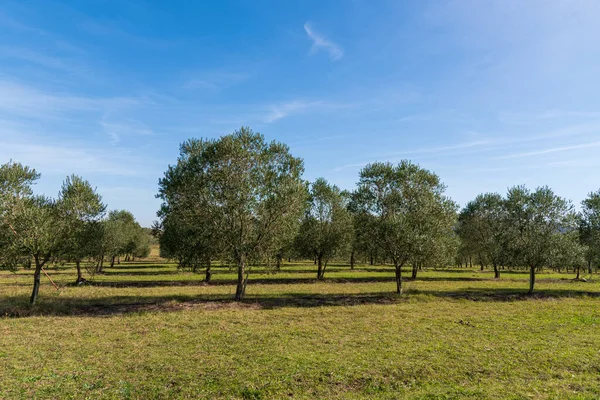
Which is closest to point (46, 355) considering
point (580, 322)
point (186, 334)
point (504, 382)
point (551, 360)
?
point (186, 334)

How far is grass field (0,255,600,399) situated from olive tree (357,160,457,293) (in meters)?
7.98

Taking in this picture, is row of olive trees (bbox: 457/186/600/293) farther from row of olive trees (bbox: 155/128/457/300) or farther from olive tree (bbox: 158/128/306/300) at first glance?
olive tree (bbox: 158/128/306/300)

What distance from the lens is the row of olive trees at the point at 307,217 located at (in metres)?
34.2

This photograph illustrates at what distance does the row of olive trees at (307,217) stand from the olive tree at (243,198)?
11 cm

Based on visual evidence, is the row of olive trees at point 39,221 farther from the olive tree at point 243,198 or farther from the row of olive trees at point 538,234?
the row of olive trees at point 538,234

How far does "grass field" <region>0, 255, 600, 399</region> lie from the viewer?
13.2 m

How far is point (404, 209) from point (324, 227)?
22.1 metres

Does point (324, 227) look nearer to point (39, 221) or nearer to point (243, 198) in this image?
point (243, 198)

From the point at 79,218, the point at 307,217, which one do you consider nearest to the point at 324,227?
the point at 307,217

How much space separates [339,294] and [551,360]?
26.5 m

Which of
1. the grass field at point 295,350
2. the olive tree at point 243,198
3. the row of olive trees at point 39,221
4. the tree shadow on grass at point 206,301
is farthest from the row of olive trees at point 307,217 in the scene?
the row of olive trees at point 39,221

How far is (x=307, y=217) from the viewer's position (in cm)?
6400

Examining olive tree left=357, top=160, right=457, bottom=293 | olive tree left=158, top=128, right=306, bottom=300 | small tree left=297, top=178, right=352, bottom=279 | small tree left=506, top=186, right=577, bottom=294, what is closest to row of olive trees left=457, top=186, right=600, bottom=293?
small tree left=506, top=186, right=577, bottom=294

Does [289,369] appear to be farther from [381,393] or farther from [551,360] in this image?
[551,360]
